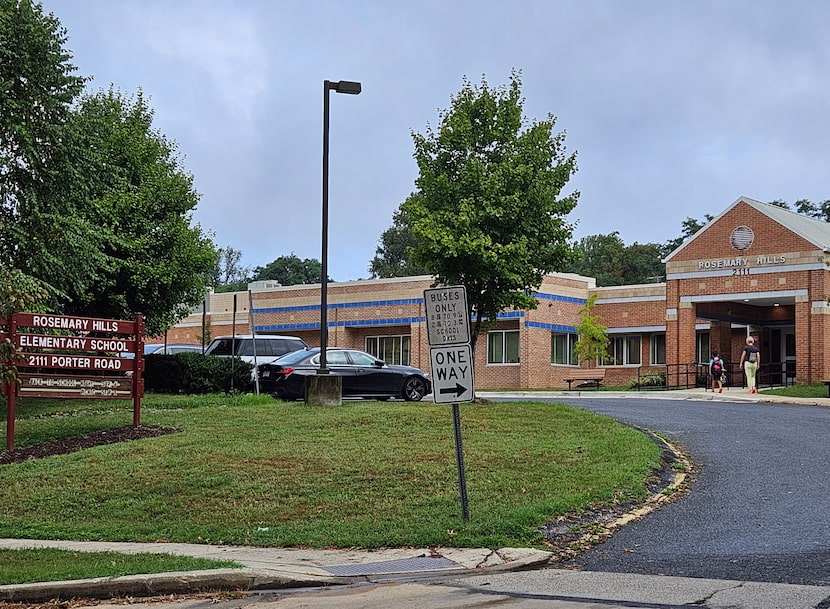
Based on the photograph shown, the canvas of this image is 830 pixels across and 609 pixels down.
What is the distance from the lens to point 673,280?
39.7 metres

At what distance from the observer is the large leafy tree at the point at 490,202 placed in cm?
2192

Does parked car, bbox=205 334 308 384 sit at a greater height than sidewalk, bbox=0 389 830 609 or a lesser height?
greater

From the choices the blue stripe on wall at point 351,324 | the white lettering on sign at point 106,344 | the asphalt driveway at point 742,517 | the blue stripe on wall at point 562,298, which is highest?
the blue stripe on wall at point 562,298

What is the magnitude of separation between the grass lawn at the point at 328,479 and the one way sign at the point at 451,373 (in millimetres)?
1337

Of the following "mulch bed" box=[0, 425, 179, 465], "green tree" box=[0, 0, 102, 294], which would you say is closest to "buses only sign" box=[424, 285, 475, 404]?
"mulch bed" box=[0, 425, 179, 465]

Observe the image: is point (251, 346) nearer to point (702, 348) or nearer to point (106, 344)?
point (106, 344)

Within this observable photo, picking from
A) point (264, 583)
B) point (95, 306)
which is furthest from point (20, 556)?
point (95, 306)

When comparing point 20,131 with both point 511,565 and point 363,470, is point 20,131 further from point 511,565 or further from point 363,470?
point 511,565

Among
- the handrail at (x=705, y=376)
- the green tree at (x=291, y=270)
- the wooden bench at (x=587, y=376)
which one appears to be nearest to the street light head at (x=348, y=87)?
the handrail at (x=705, y=376)

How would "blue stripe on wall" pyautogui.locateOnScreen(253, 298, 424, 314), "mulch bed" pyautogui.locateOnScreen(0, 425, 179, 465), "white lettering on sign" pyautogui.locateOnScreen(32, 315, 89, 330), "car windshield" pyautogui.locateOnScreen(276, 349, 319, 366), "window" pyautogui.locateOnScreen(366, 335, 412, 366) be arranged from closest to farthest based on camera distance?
"mulch bed" pyautogui.locateOnScreen(0, 425, 179, 465) < "white lettering on sign" pyautogui.locateOnScreen(32, 315, 89, 330) < "car windshield" pyautogui.locateOnScreen(276, 349, 319, 366) < "blue stripe on wall" pyautogui.locateOnScreen(253, 298, 424, 314) < "window" pyautogui.locateOnScreen(366, 335, 412, 366)

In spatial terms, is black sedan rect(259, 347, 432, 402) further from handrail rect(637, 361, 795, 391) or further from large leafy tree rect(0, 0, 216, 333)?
handrail rect(637, 361, 795, 391)

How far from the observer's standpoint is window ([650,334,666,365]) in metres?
46.4

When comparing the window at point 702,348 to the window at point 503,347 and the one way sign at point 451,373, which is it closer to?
the window at point 503,347

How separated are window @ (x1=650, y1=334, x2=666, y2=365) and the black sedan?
932 inches
